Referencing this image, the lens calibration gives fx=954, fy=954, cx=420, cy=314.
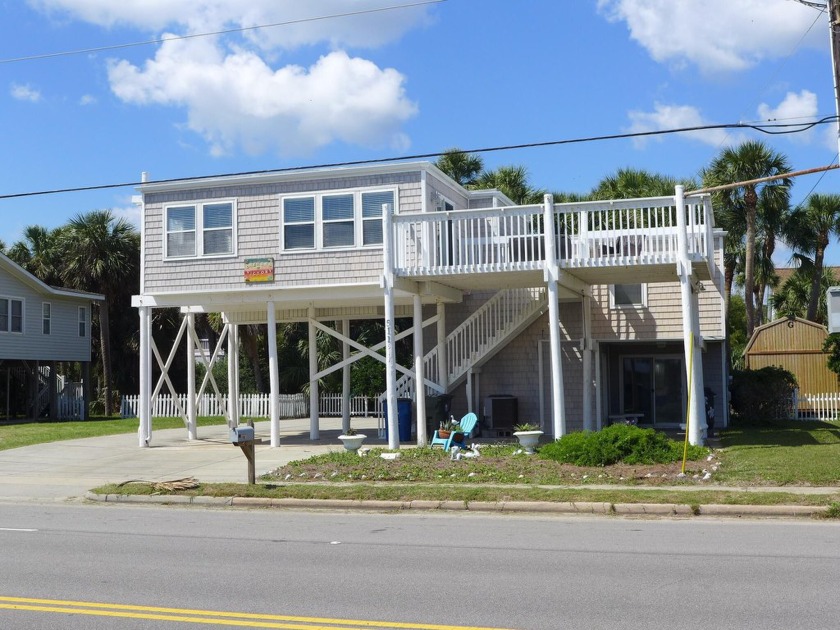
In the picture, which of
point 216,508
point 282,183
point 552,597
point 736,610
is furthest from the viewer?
point 282,183

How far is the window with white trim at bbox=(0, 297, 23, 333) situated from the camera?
35562mm

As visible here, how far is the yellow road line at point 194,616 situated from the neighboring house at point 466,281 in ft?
38.9

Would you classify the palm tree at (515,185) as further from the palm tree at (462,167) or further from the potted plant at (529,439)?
the potted plant at (529,439)

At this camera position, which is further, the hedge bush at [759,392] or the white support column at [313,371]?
the hedge bush at [759,392]

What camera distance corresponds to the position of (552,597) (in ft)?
25.1

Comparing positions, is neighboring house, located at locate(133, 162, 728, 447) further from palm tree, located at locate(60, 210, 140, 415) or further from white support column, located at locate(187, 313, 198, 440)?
palm tree, located at locate(60, 210, 140, 415)

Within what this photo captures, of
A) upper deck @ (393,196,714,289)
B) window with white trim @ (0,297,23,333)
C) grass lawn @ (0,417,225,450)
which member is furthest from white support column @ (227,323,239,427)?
window with white trim @ (0,297,23,333)

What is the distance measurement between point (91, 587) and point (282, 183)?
14726mm

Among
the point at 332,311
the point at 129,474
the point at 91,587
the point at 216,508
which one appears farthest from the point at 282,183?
the point at 91,587

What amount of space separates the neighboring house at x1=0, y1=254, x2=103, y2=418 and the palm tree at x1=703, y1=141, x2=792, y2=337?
2428cm

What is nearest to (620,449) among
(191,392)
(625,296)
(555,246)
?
(555,246)

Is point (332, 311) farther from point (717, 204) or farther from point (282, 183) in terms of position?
point (717, 204)

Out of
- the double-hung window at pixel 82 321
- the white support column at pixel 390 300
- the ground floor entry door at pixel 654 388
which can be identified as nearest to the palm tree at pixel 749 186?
the ground floor entry door at pixel 654 388

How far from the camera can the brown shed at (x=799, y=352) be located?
32.3 m
